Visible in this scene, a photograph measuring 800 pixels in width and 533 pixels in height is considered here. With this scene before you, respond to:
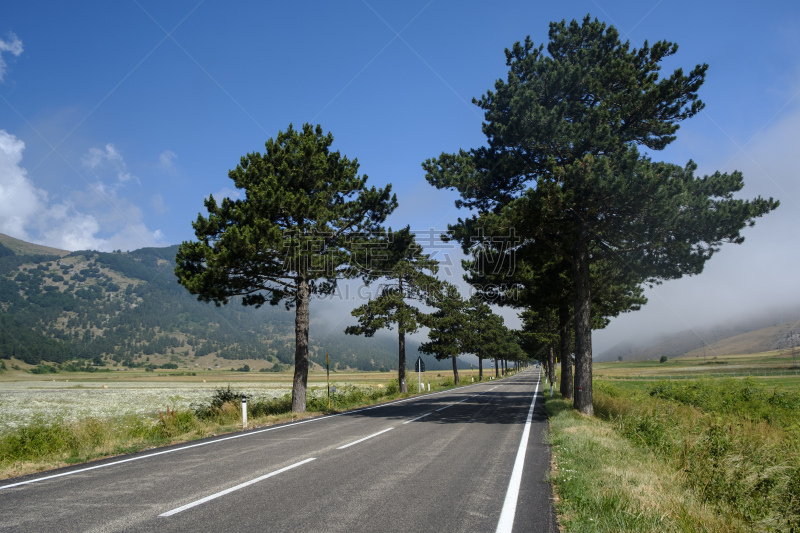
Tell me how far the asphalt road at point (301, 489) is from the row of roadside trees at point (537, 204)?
24.7 feet

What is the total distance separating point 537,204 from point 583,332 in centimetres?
536

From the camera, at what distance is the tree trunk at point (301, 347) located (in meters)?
19.4

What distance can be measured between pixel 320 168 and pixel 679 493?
55.2 ft

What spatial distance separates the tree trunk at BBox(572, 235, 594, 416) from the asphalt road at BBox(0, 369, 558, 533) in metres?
6.02

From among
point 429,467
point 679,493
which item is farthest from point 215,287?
point 679,493

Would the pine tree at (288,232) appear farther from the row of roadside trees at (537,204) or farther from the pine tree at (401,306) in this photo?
the pine tree at (401,306)

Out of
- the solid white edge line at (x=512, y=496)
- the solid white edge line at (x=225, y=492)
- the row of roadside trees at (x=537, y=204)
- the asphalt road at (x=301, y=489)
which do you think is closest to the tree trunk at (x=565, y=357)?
the row of roadside trees at (x=537, y=204)

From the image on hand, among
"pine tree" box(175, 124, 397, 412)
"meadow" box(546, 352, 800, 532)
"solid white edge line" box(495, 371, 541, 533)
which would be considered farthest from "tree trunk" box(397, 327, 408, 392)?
"solid white edge line" box(495, 371, 541, 533)

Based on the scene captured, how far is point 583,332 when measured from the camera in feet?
54.4

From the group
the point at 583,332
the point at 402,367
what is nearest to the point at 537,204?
the point at 583,332

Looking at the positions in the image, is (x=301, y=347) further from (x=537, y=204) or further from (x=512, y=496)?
(x=512, y=496)

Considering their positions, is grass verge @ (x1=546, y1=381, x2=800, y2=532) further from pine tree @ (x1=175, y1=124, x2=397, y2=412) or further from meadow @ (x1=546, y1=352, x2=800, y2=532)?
pine tree @ (x1=175, y1=124, x2=397, y2=412)

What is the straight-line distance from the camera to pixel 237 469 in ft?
25.5

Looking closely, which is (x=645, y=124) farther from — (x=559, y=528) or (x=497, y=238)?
(x=559, y=528)
